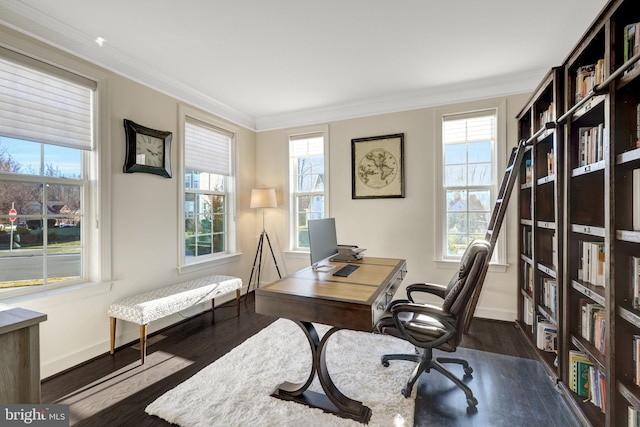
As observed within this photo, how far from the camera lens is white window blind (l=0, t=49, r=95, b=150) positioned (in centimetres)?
203

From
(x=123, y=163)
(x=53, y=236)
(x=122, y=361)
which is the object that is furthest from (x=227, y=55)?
(x=122, y=361)

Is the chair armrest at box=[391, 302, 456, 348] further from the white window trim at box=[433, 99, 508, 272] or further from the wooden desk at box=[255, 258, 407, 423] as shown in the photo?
the white window trim at box=[433, 99, 508, 272]

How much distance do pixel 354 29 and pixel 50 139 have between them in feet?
8.49

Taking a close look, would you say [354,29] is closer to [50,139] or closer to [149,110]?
[149,110]

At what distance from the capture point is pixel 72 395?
1.99 metres

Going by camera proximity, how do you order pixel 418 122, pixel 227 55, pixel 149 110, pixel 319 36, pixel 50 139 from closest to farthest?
pixel 50 139
pixel 319 36
pixel 227 55
pixel 149 110
pixel 418 122

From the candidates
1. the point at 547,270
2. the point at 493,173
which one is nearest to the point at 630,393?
the point at 547,270

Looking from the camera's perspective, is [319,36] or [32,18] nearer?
[32,18]

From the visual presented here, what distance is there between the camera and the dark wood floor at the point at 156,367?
183 centimetres

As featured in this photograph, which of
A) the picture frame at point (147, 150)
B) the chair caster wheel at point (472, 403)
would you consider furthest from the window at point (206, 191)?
the chair caster wheel at point (472, 403)

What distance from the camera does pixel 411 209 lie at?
3.65 metres

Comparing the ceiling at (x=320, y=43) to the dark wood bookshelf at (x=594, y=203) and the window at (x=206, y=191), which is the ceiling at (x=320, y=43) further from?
the dark wood bookshelf at (x=594, y=203)

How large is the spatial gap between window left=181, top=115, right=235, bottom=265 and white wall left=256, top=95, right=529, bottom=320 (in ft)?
3.83

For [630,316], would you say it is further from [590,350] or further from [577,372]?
[577,372]
